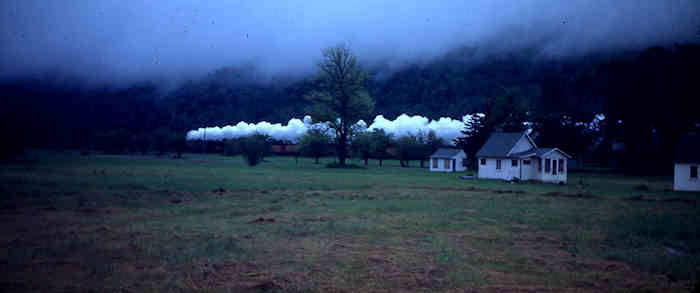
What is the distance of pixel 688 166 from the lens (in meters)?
30.2

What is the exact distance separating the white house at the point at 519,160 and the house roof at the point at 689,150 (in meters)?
9.92

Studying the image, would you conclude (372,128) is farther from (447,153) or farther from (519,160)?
(519,160)

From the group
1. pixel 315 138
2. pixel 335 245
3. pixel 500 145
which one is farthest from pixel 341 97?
pixel 335 245

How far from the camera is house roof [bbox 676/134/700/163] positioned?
1175 inches

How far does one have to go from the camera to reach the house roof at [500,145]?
42803mm

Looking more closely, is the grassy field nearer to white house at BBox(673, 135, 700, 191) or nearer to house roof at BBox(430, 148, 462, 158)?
white house at BBox(673, 135, 700, 191)

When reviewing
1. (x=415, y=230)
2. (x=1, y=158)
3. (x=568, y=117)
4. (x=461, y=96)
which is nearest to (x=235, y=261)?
(x=415, y=230)

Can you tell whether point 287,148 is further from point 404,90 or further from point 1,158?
point 1,158

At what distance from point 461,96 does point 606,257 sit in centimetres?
14208

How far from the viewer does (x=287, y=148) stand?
137 meters

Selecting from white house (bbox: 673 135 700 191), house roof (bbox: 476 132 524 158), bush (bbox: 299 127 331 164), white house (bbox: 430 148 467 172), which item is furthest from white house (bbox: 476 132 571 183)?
bush (bbox: 299 127 331 164)

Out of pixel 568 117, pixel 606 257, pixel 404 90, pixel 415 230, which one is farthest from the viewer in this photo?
pixel 404 90

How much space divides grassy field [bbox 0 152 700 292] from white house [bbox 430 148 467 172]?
42191mm

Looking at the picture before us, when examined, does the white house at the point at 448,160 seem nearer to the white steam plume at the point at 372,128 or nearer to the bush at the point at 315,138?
the white steam plume at the point at 372,128
